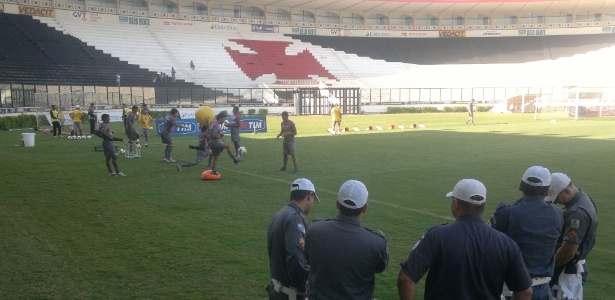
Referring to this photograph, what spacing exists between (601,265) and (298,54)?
57.0 m

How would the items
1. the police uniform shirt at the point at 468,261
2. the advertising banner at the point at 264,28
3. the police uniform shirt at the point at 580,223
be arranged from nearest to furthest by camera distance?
the police uniform shirt at the point at 468,261
the police uniform shirt at the point at 580,223
the advertising banner at the point at 264,28

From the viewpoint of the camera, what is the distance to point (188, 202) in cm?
1145

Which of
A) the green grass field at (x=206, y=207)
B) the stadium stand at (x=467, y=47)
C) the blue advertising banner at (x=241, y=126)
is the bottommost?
the green grass field at (x=206, y=207)

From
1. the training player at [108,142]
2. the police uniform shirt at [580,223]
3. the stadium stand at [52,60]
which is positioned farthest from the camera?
the stadium stand at [52,60]

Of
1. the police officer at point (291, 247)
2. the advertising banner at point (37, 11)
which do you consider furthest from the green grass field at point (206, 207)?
the advertising banner at point (37, 11)

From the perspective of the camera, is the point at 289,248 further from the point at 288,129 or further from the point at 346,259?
the point at 288,129

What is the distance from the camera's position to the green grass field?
22.2 feet

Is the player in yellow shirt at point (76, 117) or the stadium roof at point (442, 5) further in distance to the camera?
the stadium roof at point (442, 5)

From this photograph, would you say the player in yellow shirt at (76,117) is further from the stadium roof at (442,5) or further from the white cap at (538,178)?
the stadium roof at (442,5)

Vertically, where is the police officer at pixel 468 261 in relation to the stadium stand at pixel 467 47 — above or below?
below

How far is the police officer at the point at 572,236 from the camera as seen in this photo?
4746mm

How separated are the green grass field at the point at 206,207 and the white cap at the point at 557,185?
6.27 feet

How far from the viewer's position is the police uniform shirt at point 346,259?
379 cm

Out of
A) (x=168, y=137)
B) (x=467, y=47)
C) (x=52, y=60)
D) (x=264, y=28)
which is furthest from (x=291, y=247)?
(x=467, y=47)
